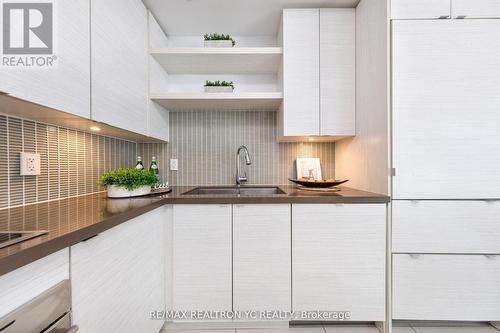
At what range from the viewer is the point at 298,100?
1884 mm

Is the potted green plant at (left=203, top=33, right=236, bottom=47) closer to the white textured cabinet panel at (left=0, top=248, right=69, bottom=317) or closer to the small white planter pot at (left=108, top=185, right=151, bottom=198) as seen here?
the small white planter pot at (left=108, top=185, right=151, bottom=198)

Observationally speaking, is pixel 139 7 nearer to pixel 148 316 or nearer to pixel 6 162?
pixel 6 162

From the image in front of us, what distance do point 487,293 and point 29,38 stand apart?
2485 millimetres

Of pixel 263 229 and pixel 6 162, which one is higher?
pixel 6 162

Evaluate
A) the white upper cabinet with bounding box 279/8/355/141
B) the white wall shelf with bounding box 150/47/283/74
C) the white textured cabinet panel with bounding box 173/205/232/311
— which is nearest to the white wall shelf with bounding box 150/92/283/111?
the white upper cabinet with bounding box 279/8/355/141

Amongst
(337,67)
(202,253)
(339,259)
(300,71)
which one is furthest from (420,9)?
(202,253)

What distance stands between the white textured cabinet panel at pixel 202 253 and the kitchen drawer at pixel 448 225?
3.29 ft

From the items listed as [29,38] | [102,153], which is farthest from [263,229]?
[29,38]

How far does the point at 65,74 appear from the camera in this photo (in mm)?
1022

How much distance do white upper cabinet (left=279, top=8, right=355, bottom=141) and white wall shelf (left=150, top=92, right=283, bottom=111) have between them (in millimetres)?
172

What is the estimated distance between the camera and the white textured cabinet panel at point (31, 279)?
1.85 feet

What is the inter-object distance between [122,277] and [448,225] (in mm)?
1704

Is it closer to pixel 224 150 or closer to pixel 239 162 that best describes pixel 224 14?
pixel 224 150

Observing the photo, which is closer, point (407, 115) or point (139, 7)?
point (407, 115)
